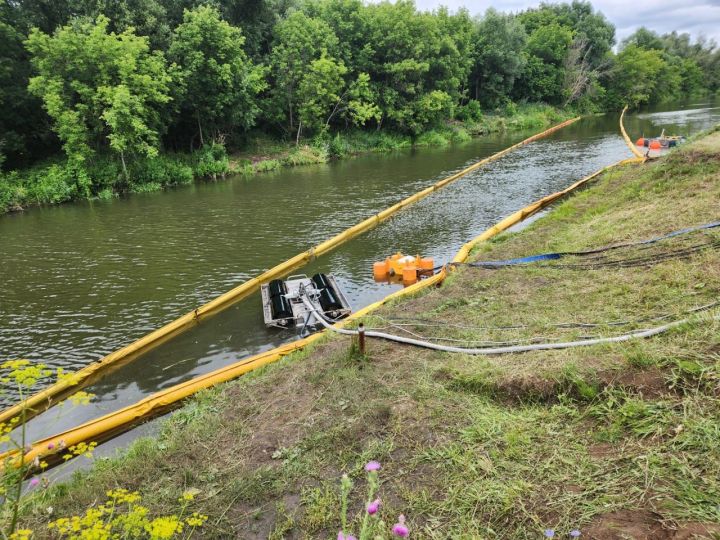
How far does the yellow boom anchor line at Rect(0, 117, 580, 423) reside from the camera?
622cm

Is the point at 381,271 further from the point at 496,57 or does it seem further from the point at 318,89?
the point at 496,57

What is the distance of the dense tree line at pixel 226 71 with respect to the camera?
2217 cm

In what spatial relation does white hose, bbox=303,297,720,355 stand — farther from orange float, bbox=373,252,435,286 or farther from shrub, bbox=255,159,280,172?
shrub, bbox=255,159,280,172

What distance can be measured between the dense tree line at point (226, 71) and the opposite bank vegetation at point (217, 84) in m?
0.10

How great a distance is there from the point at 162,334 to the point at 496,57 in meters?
50.1

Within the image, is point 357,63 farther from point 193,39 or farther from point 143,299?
point 143,299

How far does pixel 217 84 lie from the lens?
26719 millimetres

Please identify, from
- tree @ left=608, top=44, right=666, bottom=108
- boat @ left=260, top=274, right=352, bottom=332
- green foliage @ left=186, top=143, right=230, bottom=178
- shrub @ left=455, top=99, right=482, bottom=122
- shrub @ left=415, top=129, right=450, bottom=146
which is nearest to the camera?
boat @ left=260, top=274, right=352, bottom=332

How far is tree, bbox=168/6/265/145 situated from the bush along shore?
2462 millimetres

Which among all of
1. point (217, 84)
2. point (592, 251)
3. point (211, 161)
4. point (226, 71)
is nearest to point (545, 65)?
point (226, 71)

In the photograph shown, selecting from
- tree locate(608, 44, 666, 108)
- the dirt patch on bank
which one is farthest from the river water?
tree locate(608, 44, 666, 108)

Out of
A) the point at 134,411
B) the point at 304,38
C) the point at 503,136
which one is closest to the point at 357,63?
the point at 304,38

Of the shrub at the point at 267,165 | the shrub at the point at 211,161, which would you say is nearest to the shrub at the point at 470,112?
the shrub at the point at 267,165

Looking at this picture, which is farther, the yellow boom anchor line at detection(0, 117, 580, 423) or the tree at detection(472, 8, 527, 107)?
the tree at detection(472, 8, 527, 107)
